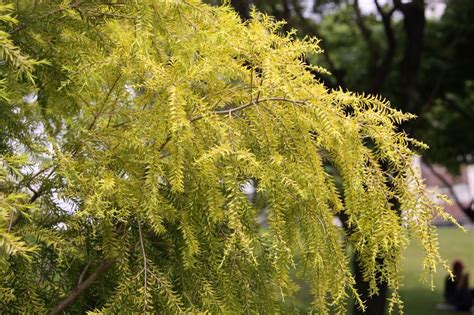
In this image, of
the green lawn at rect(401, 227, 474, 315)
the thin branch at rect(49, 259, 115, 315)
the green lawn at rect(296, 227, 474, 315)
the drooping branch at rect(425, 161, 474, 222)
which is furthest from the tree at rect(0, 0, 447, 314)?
the drooping branch at rect(425, 161, 474, 222)

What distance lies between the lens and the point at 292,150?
2066 mm

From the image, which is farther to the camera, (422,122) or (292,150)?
(422,122)

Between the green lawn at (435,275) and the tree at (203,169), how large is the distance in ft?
15.6

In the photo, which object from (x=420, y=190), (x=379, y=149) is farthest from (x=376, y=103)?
(x=420, y=190)

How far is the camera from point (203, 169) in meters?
1.97

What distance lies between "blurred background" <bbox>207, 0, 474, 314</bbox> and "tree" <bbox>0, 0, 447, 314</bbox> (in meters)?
2.83

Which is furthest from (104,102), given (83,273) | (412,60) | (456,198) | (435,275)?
(435,275)

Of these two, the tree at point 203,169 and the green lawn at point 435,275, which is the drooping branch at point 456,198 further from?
the tree at point 203,169

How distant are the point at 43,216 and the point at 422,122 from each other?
657 cm

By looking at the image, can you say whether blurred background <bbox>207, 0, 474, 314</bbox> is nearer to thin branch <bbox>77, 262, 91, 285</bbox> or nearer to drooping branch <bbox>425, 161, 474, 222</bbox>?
drooping branch <bbox>425, 161, 474, 222</bbox>

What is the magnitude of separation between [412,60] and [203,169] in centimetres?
461

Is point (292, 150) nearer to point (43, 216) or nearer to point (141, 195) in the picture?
point (141, 195)

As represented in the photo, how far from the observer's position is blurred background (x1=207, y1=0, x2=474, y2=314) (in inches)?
236

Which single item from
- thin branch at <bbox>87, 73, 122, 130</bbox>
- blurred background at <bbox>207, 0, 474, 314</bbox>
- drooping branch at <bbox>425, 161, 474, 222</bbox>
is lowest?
drooping branch at <bbox>425, 161, 474, 222</bbox>
